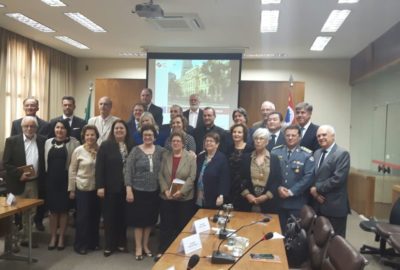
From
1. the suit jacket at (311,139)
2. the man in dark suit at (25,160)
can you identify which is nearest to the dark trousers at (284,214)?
the suit jacket at (311,139)

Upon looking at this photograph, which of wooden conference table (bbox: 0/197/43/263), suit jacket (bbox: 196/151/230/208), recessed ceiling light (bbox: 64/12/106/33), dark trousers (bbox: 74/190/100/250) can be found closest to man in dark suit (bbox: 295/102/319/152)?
suit jacket (bbox: 196/151/230/208)

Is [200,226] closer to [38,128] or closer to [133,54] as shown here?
[38,128]

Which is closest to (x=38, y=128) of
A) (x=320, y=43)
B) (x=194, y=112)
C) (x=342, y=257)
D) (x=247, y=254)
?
(x=194, y=112)

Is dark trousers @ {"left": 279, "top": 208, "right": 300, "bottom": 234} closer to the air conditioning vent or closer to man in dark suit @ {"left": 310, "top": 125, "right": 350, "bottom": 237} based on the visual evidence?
man in dark suit @ {"left": 310, "top": 125, "right": 350, "bottom": 237}

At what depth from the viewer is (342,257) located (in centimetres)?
185

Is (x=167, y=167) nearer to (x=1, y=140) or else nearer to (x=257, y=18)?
(x=257, y=18)

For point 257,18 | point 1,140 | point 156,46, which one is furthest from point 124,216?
point 156,46

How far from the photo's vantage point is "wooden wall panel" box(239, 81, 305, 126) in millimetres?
7750

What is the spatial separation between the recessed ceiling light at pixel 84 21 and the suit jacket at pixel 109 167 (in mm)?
2673

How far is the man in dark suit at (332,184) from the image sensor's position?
134 inches

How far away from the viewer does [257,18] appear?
5.21 m

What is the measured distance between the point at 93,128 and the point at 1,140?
3633mm

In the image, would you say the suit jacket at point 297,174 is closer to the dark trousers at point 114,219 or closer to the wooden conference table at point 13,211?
the dark trousers at point 114,219

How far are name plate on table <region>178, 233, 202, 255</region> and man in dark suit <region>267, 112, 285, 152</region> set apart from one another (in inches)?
76.4
